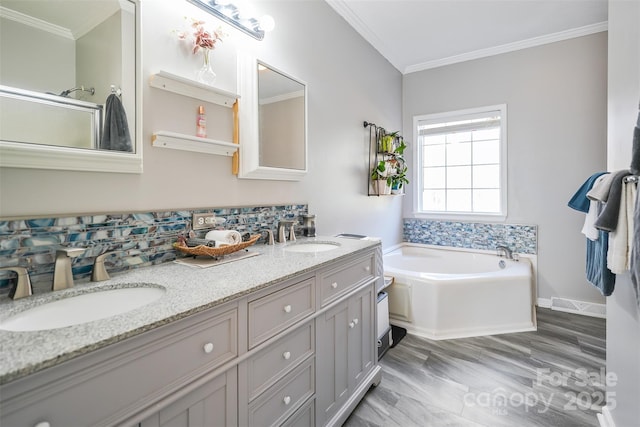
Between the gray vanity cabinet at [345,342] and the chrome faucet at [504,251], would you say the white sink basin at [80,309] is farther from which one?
the chrome faucet at [504,251]

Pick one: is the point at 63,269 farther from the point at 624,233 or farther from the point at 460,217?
the point at 460,217

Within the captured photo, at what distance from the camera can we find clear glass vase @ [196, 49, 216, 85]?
143 centimetres

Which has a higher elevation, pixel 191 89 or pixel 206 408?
pixel 191 89

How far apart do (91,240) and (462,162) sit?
3670 mm

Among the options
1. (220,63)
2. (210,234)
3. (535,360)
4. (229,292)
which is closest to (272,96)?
(220,63)

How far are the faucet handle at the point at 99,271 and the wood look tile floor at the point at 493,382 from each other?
54.9 inches

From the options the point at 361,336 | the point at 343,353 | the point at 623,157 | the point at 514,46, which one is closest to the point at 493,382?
the point at 361,336

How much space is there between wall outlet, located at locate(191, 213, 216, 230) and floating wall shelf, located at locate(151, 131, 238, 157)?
1.02 ft

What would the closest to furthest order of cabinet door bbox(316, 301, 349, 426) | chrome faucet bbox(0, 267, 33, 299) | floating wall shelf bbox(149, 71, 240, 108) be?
chrome faucet bbox(0, 267, 33, 299)
floating wall shelf bbox(149, 71, 240, 108)
cabinet door bbox(316, 301, 349, 426)

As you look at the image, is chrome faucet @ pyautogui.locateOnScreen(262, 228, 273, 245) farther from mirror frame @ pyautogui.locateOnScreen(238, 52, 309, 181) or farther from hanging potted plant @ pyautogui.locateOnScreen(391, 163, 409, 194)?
hanging potted plant @ pyautogui.locateOnScreen(391, 163, 409, 194)

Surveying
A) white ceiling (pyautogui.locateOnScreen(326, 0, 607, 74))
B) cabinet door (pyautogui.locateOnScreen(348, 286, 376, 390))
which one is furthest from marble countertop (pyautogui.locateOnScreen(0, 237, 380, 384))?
white ceiling (pyautogui.locateOnScreen(326, 0, 607, 74))

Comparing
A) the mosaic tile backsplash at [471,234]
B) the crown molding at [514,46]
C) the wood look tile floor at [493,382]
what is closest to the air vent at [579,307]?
the wood look tile floor at [493,382]

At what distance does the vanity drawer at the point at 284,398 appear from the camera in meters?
1.05

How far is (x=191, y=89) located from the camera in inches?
54.1
